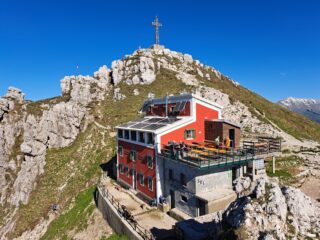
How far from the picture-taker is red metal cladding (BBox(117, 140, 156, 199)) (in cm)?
3174

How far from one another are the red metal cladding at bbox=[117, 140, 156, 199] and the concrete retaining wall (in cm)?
496

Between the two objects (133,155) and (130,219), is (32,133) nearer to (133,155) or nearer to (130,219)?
(133,155)

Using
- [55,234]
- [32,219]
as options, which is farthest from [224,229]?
[32,219]

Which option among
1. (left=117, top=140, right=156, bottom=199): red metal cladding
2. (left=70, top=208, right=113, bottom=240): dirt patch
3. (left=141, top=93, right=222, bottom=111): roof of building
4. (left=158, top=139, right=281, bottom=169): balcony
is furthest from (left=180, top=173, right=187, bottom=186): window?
(left=141, top=93, right=222, bottom=111): roof of building

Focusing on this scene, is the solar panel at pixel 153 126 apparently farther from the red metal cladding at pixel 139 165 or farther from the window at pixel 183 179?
the window at pixel 183 179

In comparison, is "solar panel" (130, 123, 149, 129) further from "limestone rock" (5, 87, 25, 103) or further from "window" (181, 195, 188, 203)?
"limestone rock" (5, 87, 25, 103)

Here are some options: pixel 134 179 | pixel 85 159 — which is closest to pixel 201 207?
pixel 134 179

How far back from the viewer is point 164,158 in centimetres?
2953

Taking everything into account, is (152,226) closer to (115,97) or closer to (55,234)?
(55,234)

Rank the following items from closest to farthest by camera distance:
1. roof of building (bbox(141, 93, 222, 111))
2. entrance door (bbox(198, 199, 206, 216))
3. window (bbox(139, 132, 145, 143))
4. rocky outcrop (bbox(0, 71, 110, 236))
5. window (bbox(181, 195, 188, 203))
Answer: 1. entrance door (bbox(198, 199, 206, 216))
2. window (bbox(181, 195, 188, 203))
3. roof of building (bbox(141, 93, 222, 111))
4. window (bbox(139, 132, 145, 143))
5. rocky outcrop (bbox(0, 71, 110, 236))

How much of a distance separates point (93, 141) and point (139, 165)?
2739 cm

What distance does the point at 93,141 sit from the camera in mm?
59094

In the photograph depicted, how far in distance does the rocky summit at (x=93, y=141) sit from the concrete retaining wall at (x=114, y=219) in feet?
5.26

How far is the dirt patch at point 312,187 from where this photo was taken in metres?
29.0
